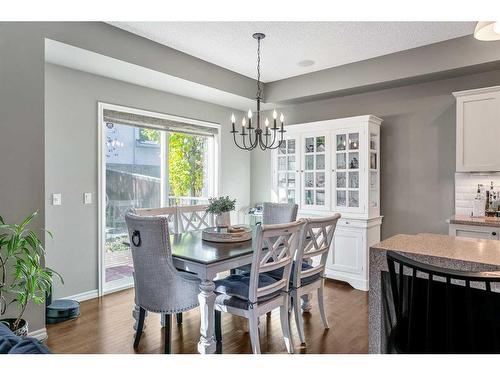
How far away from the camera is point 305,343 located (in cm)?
A: 269

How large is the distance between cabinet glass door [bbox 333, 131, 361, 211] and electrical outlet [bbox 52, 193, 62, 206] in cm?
306

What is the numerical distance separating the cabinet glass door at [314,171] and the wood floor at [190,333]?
1414 millimetres

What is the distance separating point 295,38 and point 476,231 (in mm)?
2500

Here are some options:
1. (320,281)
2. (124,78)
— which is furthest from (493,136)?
(124,78)

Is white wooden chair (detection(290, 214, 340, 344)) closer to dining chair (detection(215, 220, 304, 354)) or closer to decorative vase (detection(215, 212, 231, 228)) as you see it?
dining chair (detection(215, 220, 304, 354))

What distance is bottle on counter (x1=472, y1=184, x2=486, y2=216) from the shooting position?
348cm

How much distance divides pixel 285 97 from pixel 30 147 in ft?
10.5

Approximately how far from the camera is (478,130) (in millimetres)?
3371

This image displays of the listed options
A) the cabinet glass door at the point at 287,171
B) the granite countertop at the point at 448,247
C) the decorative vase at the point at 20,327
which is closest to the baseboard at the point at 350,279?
the cabinet glass door at the point at 287,171

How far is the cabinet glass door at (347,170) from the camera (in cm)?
410

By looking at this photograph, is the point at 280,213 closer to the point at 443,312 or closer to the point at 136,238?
the point at 136,238

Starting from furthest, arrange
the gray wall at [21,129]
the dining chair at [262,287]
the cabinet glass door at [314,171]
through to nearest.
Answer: the cabinet glass door at [314,171], the gray wall at [21,129], the dining chair at [262,287]

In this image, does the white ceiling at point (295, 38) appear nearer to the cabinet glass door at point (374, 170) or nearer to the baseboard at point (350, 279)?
the cabinet glass door at point (374, 170)

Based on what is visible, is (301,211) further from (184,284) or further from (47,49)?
(47,49)
